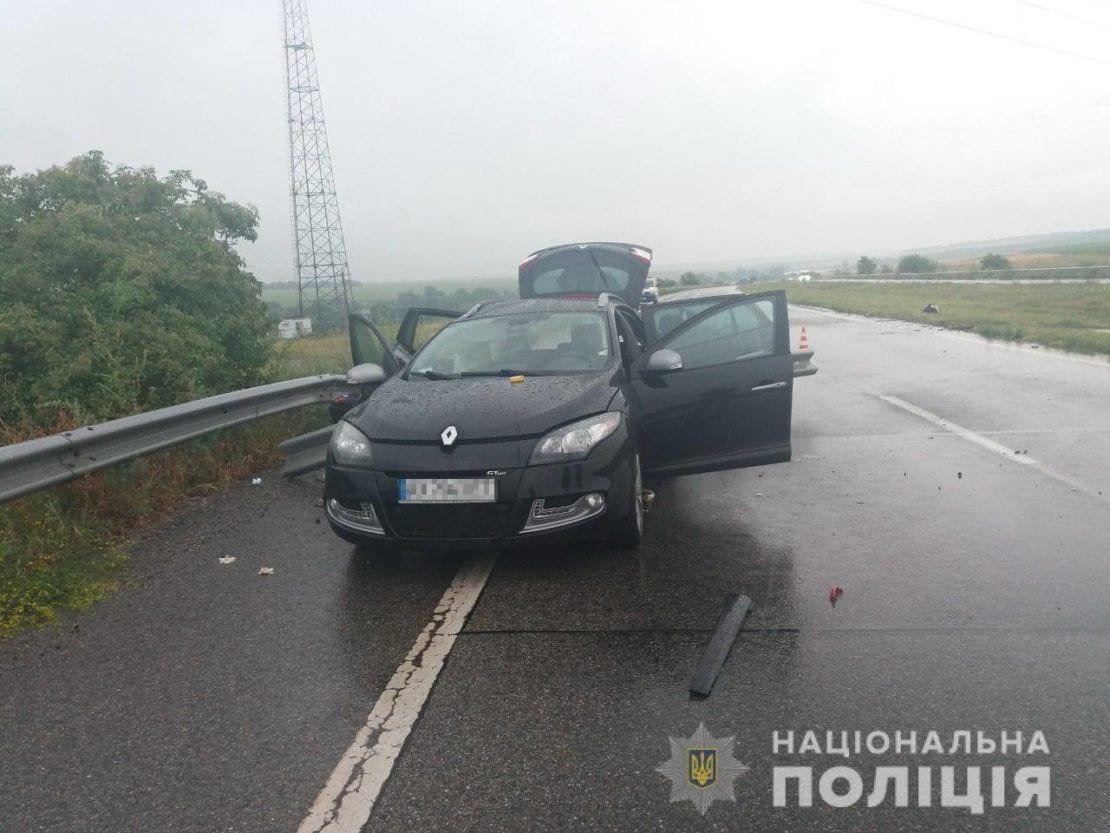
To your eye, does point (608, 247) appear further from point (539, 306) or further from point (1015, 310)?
point (1015, 310)

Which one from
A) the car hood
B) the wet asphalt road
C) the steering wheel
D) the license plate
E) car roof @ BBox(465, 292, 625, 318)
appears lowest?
the wet asphalt road

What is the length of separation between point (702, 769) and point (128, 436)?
4.77 m

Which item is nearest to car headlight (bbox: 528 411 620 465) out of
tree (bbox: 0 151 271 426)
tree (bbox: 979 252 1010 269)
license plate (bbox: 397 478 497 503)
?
license plate (bbox: 397 478 497 503)

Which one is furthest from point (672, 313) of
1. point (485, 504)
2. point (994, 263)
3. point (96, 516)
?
point (994, 263)

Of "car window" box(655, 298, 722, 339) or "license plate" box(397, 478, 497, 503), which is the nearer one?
"license plate" box(397, 478, 497, 503)

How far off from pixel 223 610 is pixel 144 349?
579 centimetres

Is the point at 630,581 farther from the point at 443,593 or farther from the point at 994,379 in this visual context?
the point at 994,379

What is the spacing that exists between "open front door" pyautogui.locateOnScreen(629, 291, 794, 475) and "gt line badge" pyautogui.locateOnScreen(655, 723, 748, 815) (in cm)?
322

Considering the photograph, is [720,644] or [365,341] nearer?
[720,644]

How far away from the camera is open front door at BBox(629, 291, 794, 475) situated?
21.1 feet

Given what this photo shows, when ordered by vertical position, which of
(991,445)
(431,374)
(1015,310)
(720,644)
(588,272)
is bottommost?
(1015,310)

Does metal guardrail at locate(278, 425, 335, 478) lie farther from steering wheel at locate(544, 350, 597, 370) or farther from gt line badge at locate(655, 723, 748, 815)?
gt line badge at locate(655, 723, 748, 815)

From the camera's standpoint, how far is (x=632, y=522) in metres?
5.47

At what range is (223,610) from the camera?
15.7ft
